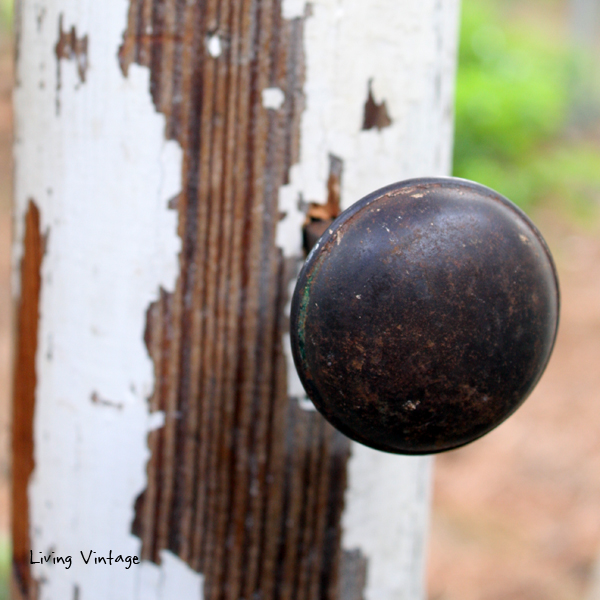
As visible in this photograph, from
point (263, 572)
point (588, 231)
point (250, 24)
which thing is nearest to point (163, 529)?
point (263, 572)

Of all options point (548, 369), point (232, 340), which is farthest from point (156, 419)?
point (548, 369)

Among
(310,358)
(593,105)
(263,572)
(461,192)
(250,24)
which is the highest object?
(593,105)

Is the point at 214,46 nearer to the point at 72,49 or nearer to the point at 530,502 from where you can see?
the point at 72,49

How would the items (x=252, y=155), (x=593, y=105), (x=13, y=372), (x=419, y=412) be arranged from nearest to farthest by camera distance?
(x=419, y=412), (x=252, y=155), (x=13, y=372), (x=593, y=105)

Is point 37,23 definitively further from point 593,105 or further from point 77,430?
point 593,105

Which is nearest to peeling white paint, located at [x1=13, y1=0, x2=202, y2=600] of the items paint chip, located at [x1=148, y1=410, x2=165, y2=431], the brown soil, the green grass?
paint chip, located at [x1=148, y1=410, x2=165, y2=431]

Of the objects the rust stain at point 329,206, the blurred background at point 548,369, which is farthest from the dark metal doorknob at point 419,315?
the blurred background at point 548,369

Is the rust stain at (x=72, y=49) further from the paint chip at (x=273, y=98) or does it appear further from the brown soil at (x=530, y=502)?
the brown soil at (x=530, y=502)

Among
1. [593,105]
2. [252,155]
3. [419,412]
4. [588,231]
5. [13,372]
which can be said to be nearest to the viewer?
[419,412]
